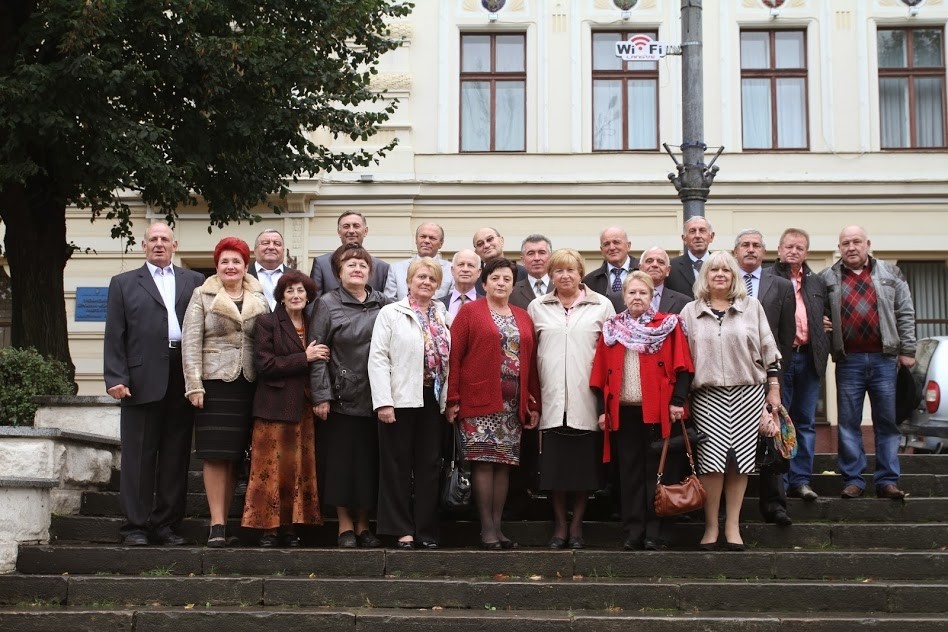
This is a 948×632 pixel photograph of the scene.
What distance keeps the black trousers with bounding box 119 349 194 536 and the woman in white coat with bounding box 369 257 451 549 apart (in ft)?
4.53

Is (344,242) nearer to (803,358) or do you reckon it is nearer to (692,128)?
(692,128)

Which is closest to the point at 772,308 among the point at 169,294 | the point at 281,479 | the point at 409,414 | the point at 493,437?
the point at 493,437

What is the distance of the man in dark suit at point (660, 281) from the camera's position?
8.36m

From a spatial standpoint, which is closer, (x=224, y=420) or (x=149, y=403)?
(x=224, y=420)

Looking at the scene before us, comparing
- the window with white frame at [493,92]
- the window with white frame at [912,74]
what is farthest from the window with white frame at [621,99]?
the window with white frame at [912,74]

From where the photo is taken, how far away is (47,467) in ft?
26.6

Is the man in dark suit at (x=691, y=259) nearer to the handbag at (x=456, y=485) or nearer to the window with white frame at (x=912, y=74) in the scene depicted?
the handbag at (x=456, y=485)

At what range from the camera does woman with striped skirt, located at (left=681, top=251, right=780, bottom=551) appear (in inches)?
301

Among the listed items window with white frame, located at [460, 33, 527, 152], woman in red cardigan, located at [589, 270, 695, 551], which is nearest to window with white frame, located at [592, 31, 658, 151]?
window with white frame, located at [460, 33, 527, 152]

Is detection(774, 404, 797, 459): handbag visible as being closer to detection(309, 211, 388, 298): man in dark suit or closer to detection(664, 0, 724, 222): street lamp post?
detection(664, 0, 724, 222): street lamp post

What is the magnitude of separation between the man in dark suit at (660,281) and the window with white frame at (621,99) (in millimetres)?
9881

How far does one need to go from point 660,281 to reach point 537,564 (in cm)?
231

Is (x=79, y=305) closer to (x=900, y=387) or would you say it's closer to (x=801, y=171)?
(x=801, y=171)

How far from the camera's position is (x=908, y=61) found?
18109mm
